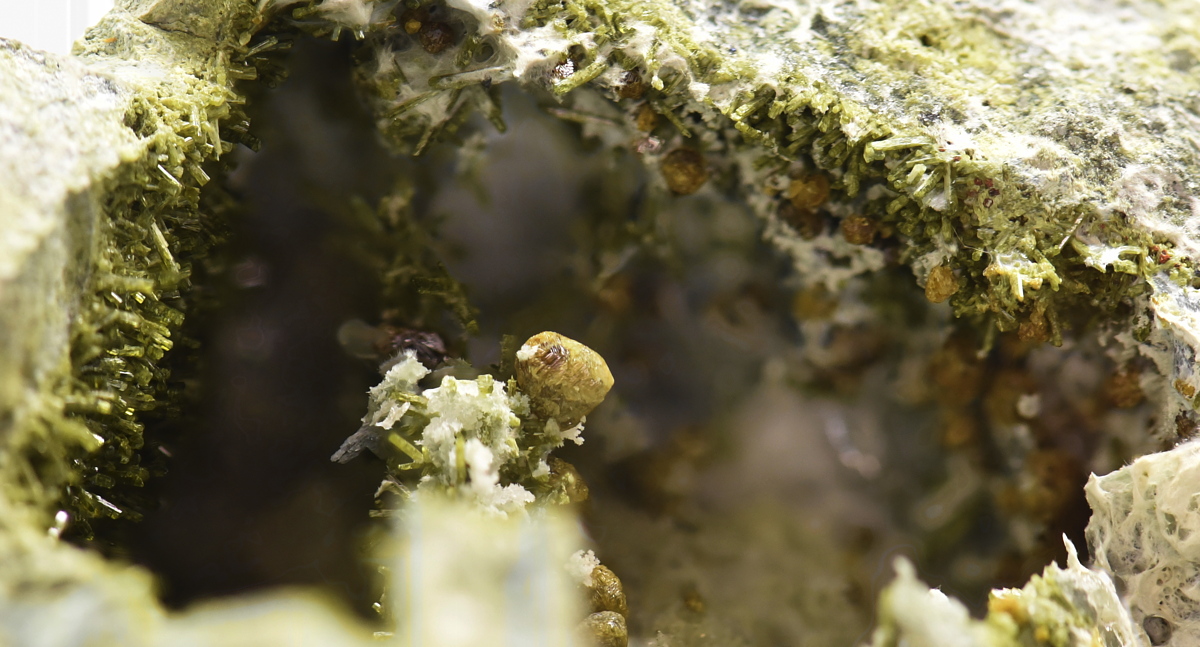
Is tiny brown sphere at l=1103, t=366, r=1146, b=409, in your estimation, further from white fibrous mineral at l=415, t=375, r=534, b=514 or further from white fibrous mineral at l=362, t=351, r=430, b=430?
white fibrous mineral at l=362, t=351, r=430, b=430

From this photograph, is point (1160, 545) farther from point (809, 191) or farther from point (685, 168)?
point (685, 168)

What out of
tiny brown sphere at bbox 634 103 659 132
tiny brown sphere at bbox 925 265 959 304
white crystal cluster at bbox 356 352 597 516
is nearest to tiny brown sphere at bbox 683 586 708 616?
white crystal cluster at bbox 356 352 597 516

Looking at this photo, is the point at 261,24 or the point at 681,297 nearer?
the point at 261,24

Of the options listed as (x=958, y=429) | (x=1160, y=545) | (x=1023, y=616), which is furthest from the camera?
(x=958, y=429)

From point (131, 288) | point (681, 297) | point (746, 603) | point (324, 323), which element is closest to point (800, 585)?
point (746, 603)

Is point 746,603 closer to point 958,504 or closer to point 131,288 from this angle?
point 958,504

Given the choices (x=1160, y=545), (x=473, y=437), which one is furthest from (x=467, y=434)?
(x=1160, y=545)
